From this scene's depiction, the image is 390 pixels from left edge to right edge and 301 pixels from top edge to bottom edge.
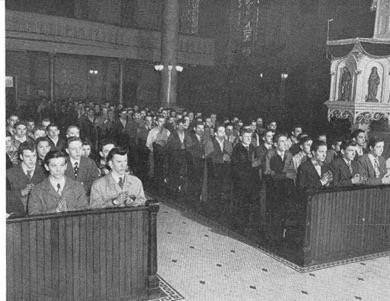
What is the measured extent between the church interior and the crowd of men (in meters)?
0.10

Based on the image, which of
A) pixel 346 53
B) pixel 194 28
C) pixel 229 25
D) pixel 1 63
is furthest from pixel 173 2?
pixel 1 63

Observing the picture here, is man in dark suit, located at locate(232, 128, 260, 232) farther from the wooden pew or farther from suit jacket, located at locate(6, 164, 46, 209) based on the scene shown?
suit jacket, located at locate(6, 164, 46, 209)

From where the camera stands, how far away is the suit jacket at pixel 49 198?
456 cm

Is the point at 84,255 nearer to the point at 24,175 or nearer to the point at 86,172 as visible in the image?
the point at 24,175

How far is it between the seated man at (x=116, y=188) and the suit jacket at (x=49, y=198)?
0.26m

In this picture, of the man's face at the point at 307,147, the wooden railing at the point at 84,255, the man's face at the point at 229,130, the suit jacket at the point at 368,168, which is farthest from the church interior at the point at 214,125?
the man's face at the point at 307,147

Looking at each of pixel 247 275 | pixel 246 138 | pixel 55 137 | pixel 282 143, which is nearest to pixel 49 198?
pixel 247 275

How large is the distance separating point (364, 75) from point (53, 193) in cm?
1014

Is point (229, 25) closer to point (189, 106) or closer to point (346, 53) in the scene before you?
point (189, 106)

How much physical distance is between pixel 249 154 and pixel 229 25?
14.8 m

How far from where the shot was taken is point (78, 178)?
6172mm

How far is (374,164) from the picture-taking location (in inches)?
275

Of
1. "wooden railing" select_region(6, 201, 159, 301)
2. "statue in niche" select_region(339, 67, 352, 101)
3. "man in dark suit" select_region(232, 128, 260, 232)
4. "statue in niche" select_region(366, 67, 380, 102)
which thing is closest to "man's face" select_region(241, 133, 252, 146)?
"man in dark suit" select_region(232, 128, 260, 232)

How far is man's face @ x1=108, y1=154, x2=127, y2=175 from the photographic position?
487 centimetres
